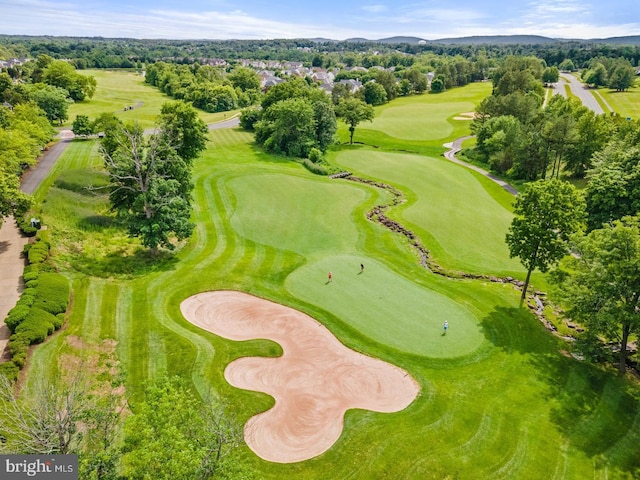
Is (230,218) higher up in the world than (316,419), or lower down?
higher up

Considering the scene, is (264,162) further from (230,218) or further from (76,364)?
(76,364)

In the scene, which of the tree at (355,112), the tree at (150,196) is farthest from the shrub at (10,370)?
the tree at (355,112)

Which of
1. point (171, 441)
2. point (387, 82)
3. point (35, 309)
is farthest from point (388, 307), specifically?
point (387, 82)

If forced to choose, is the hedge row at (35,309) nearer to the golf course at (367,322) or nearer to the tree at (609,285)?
the golf course at (367,322)

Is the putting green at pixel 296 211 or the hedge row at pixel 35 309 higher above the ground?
the putting green at pixel 296 211

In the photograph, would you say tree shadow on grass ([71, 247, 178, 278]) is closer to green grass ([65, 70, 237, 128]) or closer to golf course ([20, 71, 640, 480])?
golf course ([20, 71, 640, 480])

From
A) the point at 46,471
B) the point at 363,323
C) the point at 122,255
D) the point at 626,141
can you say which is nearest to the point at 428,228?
the point at 363,323
